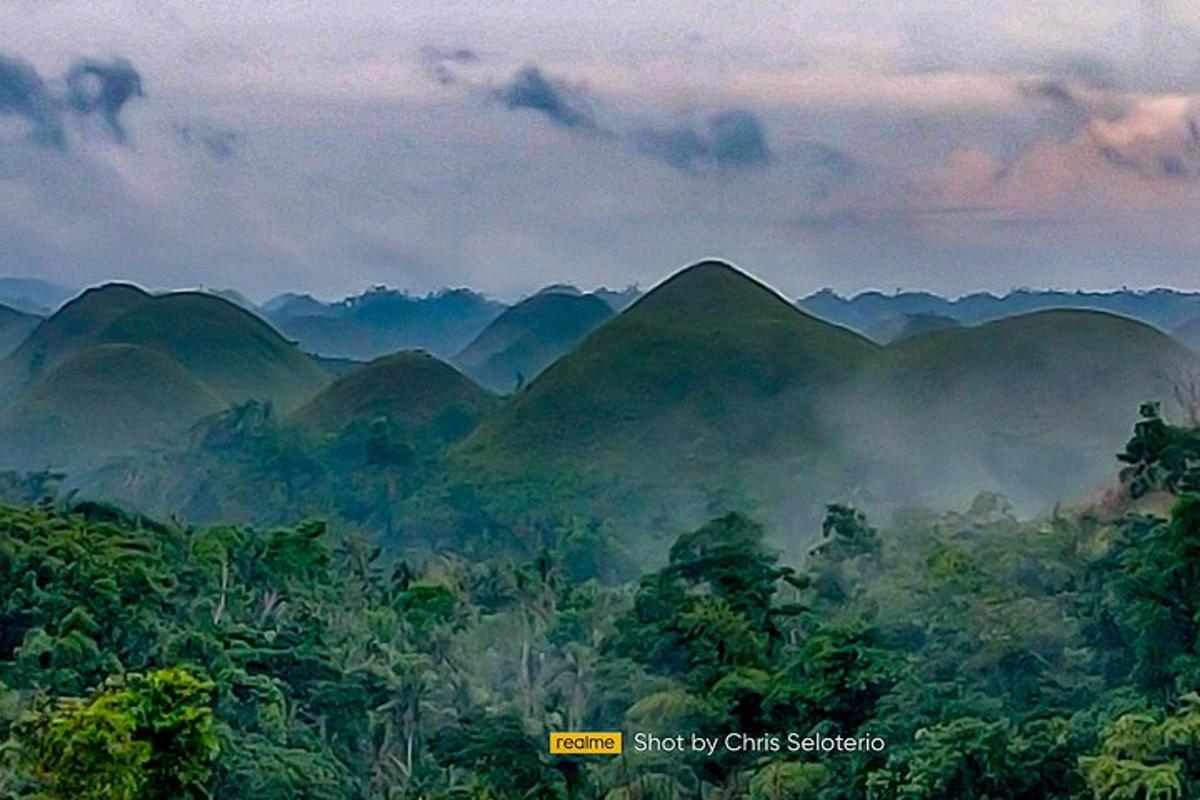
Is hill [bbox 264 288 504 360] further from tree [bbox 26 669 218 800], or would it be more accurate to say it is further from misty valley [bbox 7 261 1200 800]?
tree [bbox 26 669 218 800]

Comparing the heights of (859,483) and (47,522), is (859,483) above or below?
above

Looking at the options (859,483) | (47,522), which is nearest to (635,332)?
(859,483)

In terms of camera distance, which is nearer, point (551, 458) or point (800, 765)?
point (800, 765)

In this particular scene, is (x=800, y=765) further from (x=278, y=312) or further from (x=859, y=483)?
(x=278, y=312)

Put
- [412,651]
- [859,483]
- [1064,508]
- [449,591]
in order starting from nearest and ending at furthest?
[412,651]
[449,591]
[1064,508]
[859,483]

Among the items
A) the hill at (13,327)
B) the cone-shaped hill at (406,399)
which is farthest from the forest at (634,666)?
the hill at (13,327)

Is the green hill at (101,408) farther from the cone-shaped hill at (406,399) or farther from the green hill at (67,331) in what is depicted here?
the cone-shaped hill at (406,399)
